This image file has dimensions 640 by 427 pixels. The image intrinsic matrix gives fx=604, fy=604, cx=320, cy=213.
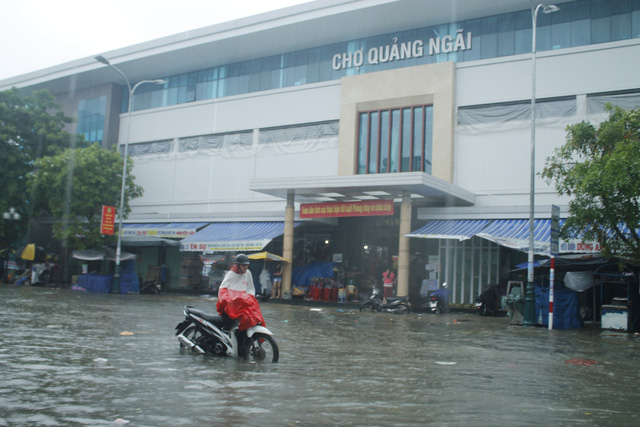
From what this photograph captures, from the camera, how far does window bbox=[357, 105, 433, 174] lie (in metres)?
27.4

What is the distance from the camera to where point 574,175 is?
1686 cm

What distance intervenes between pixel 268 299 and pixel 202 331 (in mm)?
18523

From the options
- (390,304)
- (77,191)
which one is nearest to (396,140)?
(390,304)

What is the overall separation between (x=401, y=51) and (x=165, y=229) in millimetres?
15298

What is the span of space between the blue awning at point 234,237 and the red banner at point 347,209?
2.11m

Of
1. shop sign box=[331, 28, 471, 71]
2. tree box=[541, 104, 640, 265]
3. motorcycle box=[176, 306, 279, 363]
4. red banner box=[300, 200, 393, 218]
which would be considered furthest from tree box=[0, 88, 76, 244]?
motorcycle box=[176, 306, 279, 363]

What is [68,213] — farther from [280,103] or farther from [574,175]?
[574,175]

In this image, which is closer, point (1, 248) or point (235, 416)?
point (235, 416)

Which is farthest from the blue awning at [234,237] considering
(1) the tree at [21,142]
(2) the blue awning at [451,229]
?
(1) the tree at [21,142]

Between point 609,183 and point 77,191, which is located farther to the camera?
point 77,191

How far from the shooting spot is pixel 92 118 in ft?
128

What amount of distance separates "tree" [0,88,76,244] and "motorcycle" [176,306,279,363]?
91.2 feet

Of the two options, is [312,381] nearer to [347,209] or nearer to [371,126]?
[347,209]

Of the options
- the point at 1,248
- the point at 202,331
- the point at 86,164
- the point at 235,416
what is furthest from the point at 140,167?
the point at 235,416
